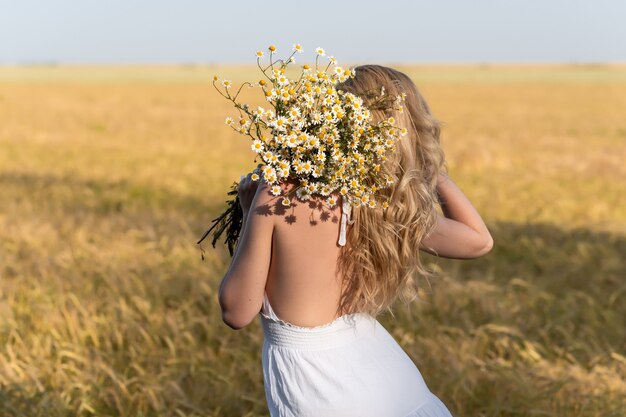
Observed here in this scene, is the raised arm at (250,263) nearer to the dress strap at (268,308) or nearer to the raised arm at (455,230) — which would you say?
the dress strap at (268,308)

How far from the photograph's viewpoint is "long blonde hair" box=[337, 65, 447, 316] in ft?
7.20

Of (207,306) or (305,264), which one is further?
(207,306)

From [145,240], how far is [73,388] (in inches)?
141

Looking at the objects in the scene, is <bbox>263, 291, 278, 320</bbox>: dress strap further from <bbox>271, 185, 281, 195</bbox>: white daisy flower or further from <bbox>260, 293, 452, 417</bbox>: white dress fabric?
<bbox>271, 185, 281, 195</bbox>: white daisy flower

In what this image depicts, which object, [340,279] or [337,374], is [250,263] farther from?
[337,374]

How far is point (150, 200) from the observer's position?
1072 centimetres

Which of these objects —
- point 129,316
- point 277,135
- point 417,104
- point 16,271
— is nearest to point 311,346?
point 277,135

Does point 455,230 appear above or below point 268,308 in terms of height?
above

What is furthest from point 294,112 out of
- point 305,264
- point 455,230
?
point 455,230

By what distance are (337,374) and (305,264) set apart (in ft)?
1.09

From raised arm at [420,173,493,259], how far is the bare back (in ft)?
1.29

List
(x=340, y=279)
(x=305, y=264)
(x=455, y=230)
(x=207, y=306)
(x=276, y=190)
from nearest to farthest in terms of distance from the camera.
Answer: (x=276, y=190) → (x=305, y=264) → (x=340, y=279) → (x=455, y=230) → (x=207, y=306)

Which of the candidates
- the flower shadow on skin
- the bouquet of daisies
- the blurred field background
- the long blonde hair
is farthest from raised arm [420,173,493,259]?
the blurred field background

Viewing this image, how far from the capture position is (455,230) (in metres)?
2.42
